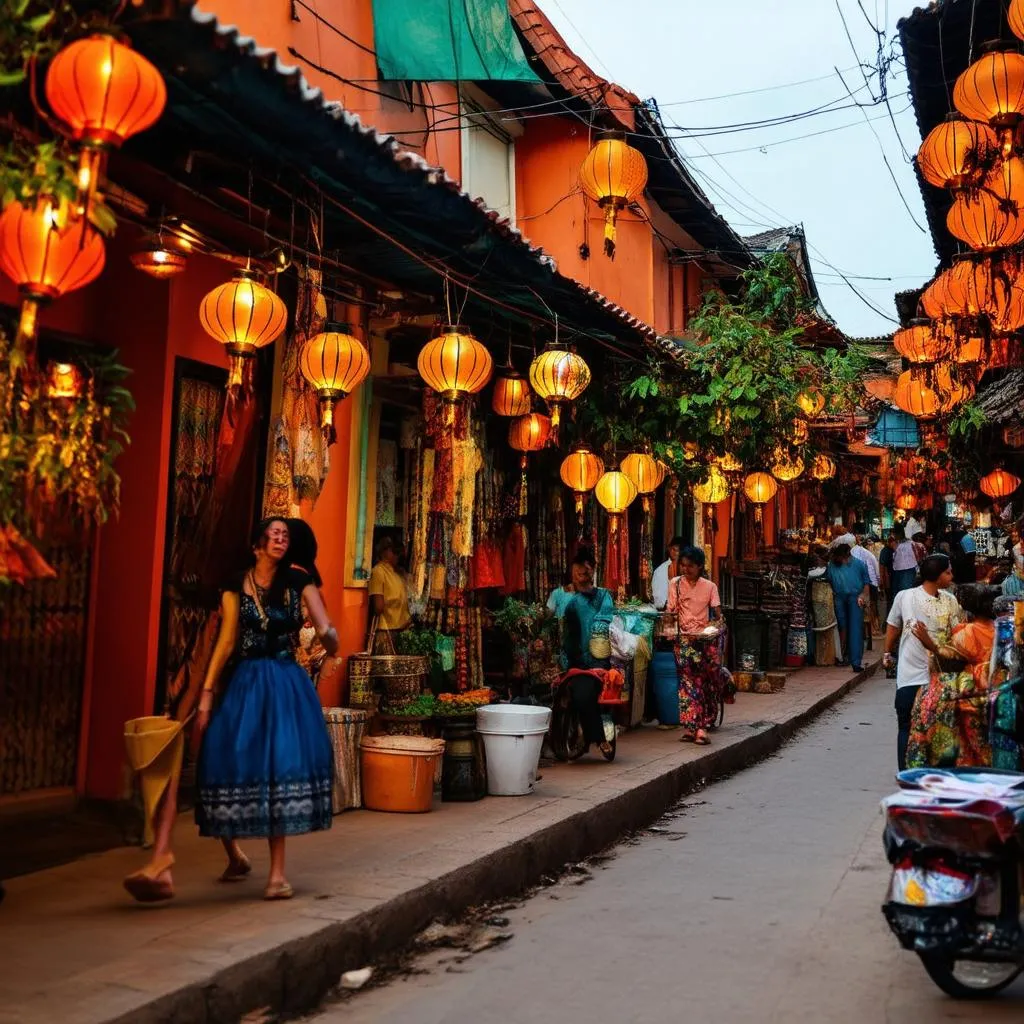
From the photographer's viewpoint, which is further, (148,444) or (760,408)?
(760,408)

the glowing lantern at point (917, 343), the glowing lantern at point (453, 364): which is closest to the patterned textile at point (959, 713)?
the glowing lantern at point (453, 364)

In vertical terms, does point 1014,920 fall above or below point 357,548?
below

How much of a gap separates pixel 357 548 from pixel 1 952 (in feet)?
18.3

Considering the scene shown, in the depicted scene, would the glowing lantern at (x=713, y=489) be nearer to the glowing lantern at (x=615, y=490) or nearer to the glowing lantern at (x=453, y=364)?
the glowing lantern at (x=615, y=490)

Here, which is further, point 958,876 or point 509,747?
point 509,747

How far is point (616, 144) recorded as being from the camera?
39.2 feet

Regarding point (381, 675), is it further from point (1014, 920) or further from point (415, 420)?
point (1014, 920)

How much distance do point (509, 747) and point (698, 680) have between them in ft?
13.4

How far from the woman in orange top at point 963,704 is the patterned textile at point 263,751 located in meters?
4.01

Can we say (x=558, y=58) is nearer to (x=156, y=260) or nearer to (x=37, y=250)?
(x=156, y=260)

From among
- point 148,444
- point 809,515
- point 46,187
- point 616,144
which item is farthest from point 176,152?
point 809,515

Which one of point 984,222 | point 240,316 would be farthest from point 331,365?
point 984,222

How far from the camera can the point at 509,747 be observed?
9.76 meters

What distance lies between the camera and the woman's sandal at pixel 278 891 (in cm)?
639
